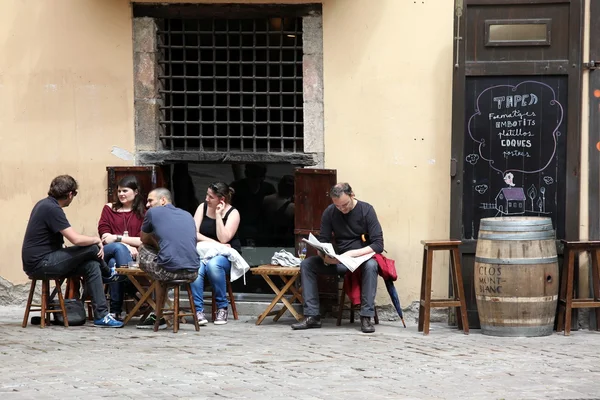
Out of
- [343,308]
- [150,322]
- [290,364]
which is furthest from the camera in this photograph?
[343,308]

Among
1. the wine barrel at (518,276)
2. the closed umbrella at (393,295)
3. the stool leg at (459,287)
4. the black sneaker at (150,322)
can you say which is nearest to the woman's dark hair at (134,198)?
the black sneaker at (150,322)

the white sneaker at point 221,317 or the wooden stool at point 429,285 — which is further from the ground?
the wooden stool at point 429,285

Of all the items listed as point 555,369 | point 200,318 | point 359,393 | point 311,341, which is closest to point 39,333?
point 200,318

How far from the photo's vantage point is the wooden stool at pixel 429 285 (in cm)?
962

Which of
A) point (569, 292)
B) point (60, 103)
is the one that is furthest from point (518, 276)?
point (60, 103)

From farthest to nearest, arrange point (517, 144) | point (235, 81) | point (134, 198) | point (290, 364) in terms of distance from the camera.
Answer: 1. point (235, 81)
2. point (134, 198)
3. point (517, 144)
4. point (290, 364)

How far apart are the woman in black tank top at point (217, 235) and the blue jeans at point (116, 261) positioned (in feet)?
2.20

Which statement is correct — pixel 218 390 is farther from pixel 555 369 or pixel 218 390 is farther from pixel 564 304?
pixel 564 304

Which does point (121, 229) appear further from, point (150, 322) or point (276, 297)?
point (276, 297)

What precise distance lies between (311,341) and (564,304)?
2213 millimetres

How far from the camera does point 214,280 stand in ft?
33.1

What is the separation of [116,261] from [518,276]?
3510 millimetres

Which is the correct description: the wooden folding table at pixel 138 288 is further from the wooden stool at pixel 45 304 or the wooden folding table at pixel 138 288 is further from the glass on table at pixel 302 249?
the glass on table at pixel 302 249

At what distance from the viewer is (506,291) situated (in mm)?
9375
